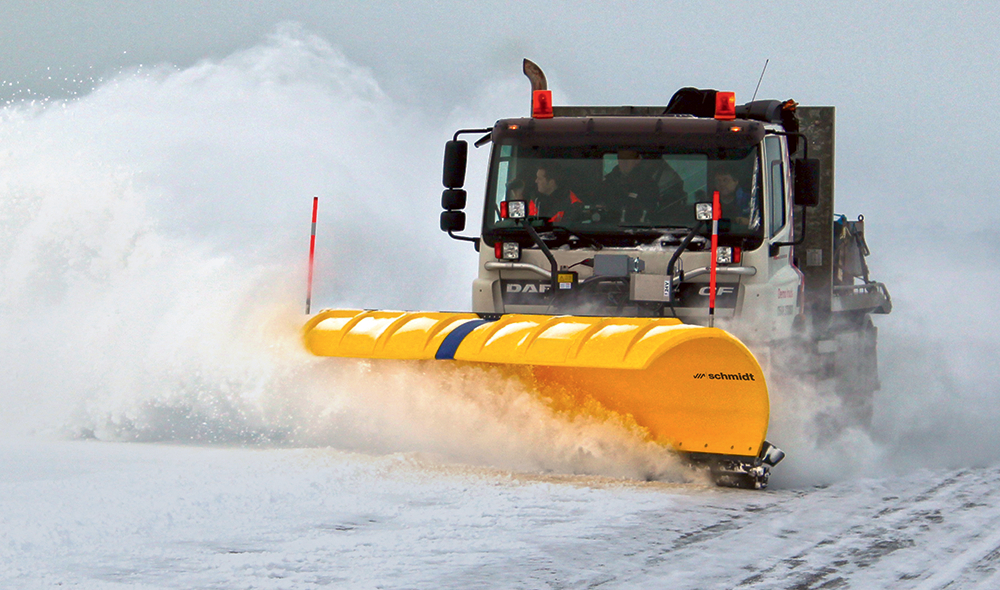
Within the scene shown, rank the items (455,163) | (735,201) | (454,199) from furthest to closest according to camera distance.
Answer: (454,199) → (455,163) → (735,201)

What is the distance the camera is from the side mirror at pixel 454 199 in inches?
330

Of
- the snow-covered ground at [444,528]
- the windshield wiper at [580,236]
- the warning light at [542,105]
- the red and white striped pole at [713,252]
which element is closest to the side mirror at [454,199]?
the warning light at [542,105]

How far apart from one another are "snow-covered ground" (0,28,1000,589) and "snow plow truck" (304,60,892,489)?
0.29m

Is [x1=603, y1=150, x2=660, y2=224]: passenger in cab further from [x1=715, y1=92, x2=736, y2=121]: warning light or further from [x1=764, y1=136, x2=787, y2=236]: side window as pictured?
[x1=764, y1=136, x2=787, y2=236]: side window

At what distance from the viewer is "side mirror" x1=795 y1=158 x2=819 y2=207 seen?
25.6 feet

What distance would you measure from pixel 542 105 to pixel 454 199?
878 millimetres

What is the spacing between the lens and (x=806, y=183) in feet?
25.6

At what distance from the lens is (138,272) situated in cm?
913

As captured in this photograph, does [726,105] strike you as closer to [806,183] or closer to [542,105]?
[806,183]

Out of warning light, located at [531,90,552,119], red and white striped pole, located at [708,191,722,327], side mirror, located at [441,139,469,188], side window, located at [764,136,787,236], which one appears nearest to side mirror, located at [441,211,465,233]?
side mirror, located at [441,139,469,188]

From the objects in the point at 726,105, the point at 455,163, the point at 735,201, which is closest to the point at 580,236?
the point at 735,201

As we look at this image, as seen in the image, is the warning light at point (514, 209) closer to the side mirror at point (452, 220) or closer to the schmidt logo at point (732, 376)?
the side mirror at point (452, 220)

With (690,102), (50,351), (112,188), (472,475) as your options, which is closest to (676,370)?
(472,475)

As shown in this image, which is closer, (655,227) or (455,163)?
(655,227)
